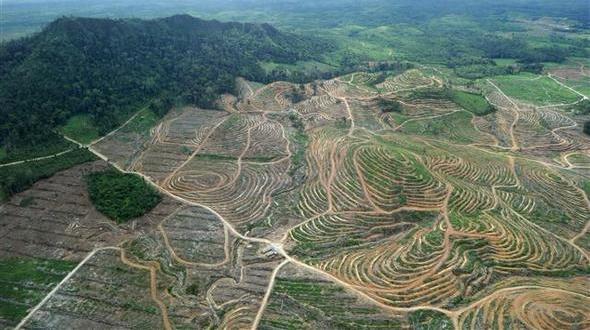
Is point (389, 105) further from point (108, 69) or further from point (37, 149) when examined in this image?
point (37, 149)

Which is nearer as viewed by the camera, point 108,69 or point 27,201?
point 27,201

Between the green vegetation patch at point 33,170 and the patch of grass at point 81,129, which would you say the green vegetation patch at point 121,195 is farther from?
the patch of grass at point 81,129

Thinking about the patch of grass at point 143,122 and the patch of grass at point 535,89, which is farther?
the patch of grass at point 535,89

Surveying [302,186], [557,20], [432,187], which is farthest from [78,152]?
[557,20]

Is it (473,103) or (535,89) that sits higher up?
(473,103)

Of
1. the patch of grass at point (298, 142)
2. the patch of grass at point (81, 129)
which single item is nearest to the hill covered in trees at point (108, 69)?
the patch of grass at point (81, 129)

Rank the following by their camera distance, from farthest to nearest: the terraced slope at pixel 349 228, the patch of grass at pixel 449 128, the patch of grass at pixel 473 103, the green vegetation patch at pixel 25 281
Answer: the patch of grass at pixel 473 103
the patch of grass at pixel 449 128
the green vegetation patch at pixel 25 281
the terraced slope at pixel 349 228

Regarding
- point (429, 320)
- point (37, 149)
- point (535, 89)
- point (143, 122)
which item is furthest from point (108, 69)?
point (535, 89)

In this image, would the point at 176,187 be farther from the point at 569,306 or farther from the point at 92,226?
the point at 569,306
